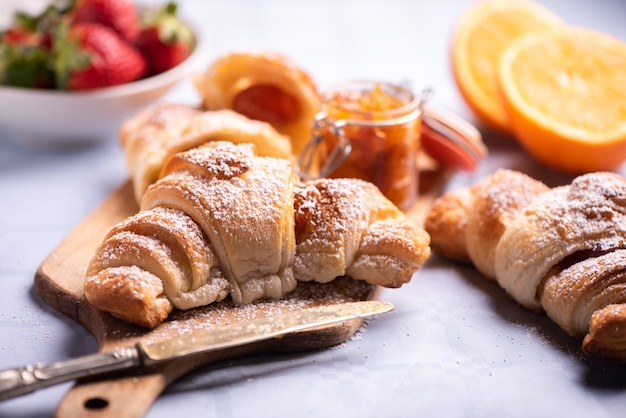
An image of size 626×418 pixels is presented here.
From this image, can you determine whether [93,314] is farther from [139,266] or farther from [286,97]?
[286,97]

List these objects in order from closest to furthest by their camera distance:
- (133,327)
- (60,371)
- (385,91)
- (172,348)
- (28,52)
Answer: (60,371) < (172,348) < (133,327) < (385,91) < (28,52)

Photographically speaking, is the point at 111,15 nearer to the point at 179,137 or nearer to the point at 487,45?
the point at 179,137

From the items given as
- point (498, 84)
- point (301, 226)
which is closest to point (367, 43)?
point (498, 84)

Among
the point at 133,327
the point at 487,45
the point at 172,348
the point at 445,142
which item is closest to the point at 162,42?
the point at 445,142

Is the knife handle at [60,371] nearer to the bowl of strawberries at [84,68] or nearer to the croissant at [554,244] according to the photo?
the croissant at [554,244]

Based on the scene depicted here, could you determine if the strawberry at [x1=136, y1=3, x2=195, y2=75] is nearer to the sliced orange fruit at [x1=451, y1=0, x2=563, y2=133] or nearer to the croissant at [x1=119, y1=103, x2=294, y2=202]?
the croissant at [x1=119, y1=103, x2=294, y2=202]

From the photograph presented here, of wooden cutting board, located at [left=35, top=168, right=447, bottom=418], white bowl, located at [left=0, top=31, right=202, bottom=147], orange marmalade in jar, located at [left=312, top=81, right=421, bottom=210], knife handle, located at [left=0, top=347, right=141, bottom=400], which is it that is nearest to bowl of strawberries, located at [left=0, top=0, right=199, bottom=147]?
white bowl, located at [left=0, top=31, right=202, bottom=147]

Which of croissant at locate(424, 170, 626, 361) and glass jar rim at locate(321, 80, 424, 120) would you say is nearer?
croissant at locate(424, 170, 626, 361)
